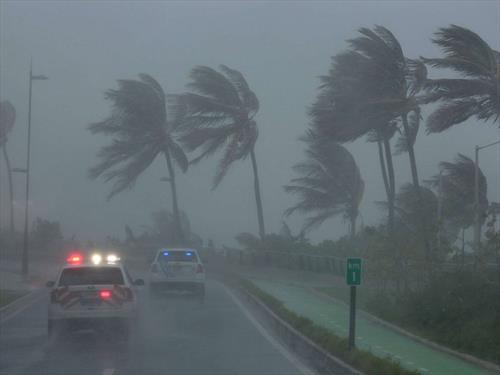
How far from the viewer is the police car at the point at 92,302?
20703 millimetres

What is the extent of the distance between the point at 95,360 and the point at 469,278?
8036 mm

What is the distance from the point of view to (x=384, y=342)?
63.2 feet

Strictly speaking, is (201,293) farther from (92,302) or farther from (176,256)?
(92,302)

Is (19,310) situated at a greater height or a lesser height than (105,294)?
lesser

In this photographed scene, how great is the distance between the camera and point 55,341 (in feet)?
65.0

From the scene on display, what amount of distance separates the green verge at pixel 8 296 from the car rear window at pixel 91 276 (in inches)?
257

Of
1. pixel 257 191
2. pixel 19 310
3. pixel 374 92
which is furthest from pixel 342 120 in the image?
pixel 257 191

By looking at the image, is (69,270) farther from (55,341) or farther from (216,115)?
(216,115)

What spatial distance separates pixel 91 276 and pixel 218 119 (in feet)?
101

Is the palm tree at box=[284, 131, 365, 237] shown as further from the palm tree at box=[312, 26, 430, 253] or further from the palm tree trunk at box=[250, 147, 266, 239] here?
the palm tree at box=[312, 26, 430, 253]

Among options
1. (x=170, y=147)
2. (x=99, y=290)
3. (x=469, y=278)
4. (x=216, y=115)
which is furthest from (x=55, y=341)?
(x=170, y=147)

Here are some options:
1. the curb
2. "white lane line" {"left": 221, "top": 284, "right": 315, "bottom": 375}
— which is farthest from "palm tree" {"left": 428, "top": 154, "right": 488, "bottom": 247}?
the curb

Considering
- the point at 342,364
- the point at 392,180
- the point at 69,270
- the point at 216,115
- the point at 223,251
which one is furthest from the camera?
the point at 223,251

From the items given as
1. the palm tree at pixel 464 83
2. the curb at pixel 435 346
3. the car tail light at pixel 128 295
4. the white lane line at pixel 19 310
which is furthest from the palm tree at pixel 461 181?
the car tail light at pixel 128 295
